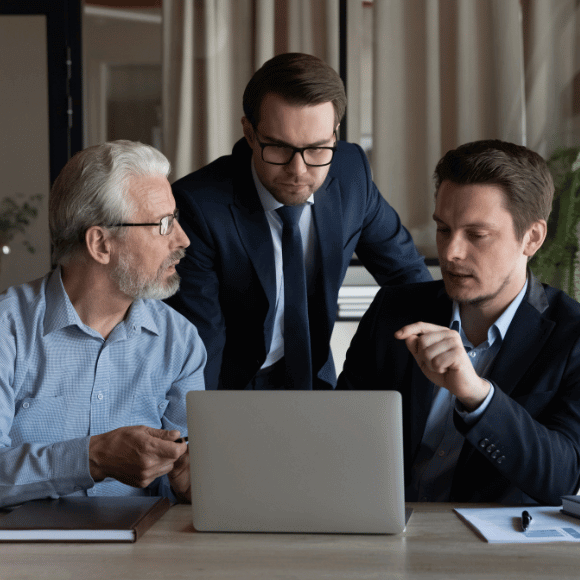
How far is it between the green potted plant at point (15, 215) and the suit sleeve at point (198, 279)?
7.59 ft

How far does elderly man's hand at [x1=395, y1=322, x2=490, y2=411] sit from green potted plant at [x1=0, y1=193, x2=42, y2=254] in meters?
3.40

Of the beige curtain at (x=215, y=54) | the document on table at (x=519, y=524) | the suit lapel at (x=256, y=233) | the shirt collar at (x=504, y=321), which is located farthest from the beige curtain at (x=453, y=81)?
the document on table at (x=519, y=524)

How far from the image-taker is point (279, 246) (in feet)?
7.46

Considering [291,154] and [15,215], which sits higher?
[291,154]

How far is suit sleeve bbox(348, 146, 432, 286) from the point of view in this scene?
250 cm

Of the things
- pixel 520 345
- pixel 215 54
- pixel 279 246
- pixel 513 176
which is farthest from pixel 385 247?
pixel 215 54

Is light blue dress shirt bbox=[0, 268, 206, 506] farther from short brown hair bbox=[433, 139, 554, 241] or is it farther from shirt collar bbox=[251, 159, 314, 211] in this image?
short brown hair bbox=[433, 139, 554, 241]

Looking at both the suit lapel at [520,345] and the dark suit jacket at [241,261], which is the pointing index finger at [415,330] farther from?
the dark suit jacket at [241,261]

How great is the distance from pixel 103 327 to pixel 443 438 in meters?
0.86

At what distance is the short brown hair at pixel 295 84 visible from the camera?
6.45ft

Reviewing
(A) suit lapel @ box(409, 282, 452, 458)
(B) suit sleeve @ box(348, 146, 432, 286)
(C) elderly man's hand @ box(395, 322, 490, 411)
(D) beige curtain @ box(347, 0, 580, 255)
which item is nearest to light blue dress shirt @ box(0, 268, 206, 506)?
(A) suit lapel @ box(409, 282, 452, 458)

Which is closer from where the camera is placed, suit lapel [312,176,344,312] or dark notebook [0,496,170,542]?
dark notebook [0,496,170,542]

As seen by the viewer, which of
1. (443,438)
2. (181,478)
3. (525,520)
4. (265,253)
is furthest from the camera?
(265,253)

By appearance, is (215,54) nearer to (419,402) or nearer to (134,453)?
(419,402)
